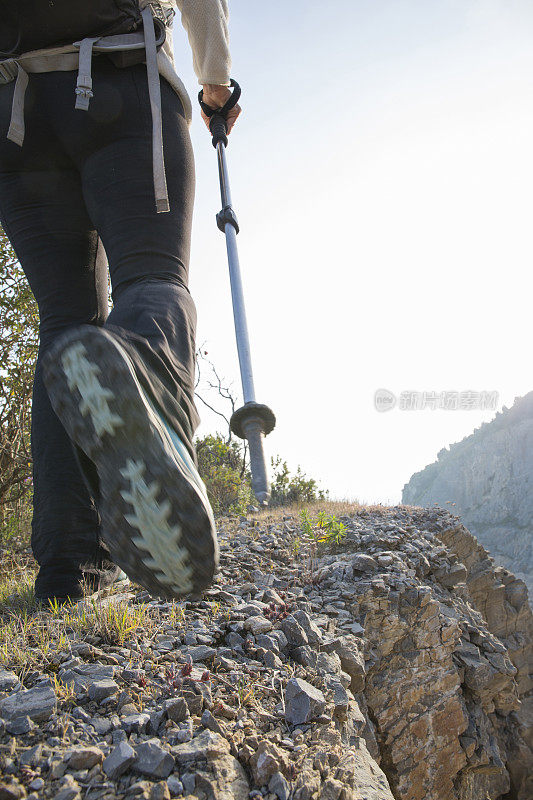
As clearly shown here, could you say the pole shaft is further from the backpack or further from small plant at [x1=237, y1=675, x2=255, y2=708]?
the backpack

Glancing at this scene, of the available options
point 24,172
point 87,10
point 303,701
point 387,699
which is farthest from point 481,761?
point 87,10

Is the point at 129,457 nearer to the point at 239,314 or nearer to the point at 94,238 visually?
the point at 94,238

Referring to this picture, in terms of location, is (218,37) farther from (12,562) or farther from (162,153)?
(12,562)

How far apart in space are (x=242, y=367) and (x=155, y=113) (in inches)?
102

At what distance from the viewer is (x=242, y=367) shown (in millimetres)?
3848

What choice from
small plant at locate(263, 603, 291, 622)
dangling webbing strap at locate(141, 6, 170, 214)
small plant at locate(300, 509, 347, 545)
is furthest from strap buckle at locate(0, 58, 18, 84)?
small plant at locate(300, 509, 347, 545)

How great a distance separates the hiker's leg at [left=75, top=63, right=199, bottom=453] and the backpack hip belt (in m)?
0.05

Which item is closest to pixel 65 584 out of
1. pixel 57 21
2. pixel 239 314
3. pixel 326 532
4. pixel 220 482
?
pixel 57 21

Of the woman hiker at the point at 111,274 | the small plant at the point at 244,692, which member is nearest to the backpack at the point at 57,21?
the woman hiker at the point at 111,274

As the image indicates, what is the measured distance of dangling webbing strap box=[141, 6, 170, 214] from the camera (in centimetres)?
127

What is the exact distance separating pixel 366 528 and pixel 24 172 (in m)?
3.51

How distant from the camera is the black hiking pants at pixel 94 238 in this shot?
1.14 meters

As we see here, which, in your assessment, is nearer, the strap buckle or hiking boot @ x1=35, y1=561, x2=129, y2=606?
the strap buckle

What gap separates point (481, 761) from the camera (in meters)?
3.63
